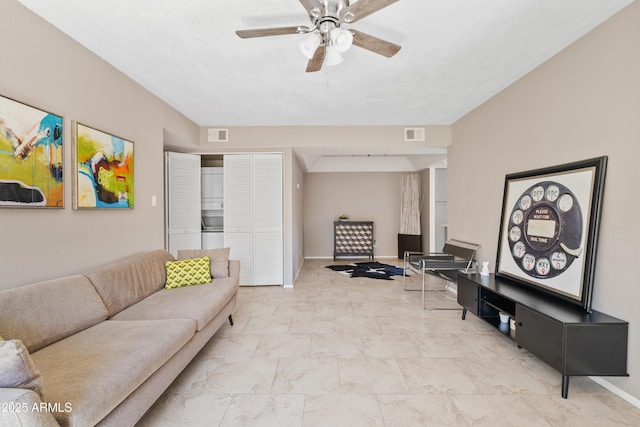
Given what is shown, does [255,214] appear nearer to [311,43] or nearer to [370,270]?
[370,270]

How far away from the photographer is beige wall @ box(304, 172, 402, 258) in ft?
24.4

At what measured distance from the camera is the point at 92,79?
2375 millimetres

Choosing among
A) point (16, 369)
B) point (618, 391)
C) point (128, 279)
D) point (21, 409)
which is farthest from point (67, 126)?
point (618, 391)

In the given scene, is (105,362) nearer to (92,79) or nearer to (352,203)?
(92,79)

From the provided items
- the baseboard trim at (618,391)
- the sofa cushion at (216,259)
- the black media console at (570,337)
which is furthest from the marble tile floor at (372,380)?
the sofa cushion at (216,259)

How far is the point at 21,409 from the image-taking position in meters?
0.93

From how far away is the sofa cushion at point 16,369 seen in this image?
97 centimetres

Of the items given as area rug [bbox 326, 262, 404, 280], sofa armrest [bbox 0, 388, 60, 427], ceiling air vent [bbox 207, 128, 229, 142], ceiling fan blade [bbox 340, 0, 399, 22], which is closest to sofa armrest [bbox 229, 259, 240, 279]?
ceiling air vent [bbox 207, 128, 229, 142]

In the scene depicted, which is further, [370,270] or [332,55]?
[370,270]

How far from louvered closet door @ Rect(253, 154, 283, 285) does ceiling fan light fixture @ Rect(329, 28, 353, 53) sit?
9.77 ft

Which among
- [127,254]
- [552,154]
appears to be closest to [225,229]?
[127,254]

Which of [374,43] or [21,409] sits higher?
[374,43]

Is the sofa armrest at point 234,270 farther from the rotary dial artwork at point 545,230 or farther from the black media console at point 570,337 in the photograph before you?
the rotary dial artwork at point 545,230

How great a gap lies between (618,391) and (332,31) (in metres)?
3.00
